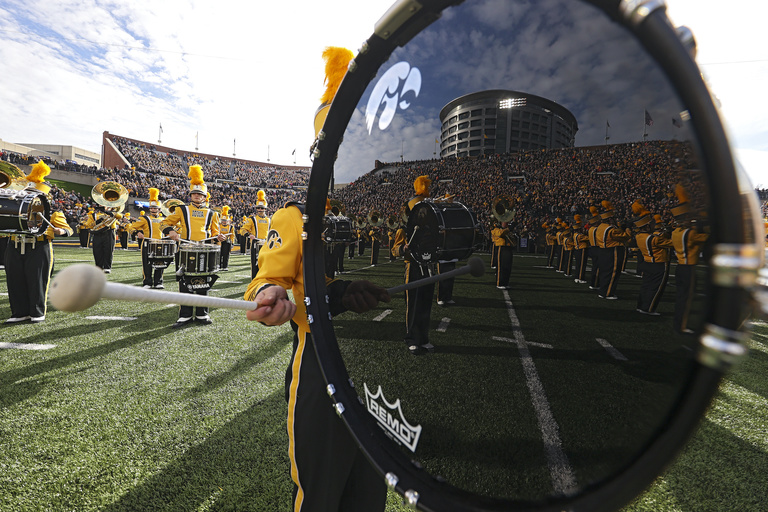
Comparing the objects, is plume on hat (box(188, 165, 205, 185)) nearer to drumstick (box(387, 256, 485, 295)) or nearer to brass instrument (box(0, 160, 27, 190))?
brass instrument (box(0, 160, 27, 190))

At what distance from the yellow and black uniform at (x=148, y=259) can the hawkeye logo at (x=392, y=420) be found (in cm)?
782

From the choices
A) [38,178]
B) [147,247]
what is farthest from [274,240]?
[147,247]

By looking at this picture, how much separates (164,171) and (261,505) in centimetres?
5554

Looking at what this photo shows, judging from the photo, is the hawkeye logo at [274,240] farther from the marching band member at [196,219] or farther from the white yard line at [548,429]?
the marching band member at [196,219]

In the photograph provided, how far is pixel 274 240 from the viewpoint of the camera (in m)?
1.45

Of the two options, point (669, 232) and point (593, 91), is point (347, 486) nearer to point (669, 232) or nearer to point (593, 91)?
point (669, 232)

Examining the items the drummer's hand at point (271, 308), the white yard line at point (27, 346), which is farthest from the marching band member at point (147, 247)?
the drummer's hand at point (271, 308)

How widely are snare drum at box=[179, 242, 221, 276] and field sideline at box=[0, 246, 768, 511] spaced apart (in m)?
1.19

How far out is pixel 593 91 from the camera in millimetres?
655

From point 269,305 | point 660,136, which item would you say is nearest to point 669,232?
point 660,136

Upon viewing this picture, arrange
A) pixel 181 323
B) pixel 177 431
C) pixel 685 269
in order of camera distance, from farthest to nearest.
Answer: pixel 181 323 → pixel 177 431 → pixel 685 269

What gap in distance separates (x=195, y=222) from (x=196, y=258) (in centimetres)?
135

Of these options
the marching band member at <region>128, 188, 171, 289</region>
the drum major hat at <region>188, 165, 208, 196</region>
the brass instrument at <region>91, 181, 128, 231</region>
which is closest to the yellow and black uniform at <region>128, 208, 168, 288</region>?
the marching band member at <region>128, 188, 171, 289</region>

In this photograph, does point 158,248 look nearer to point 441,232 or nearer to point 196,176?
point 196,176
